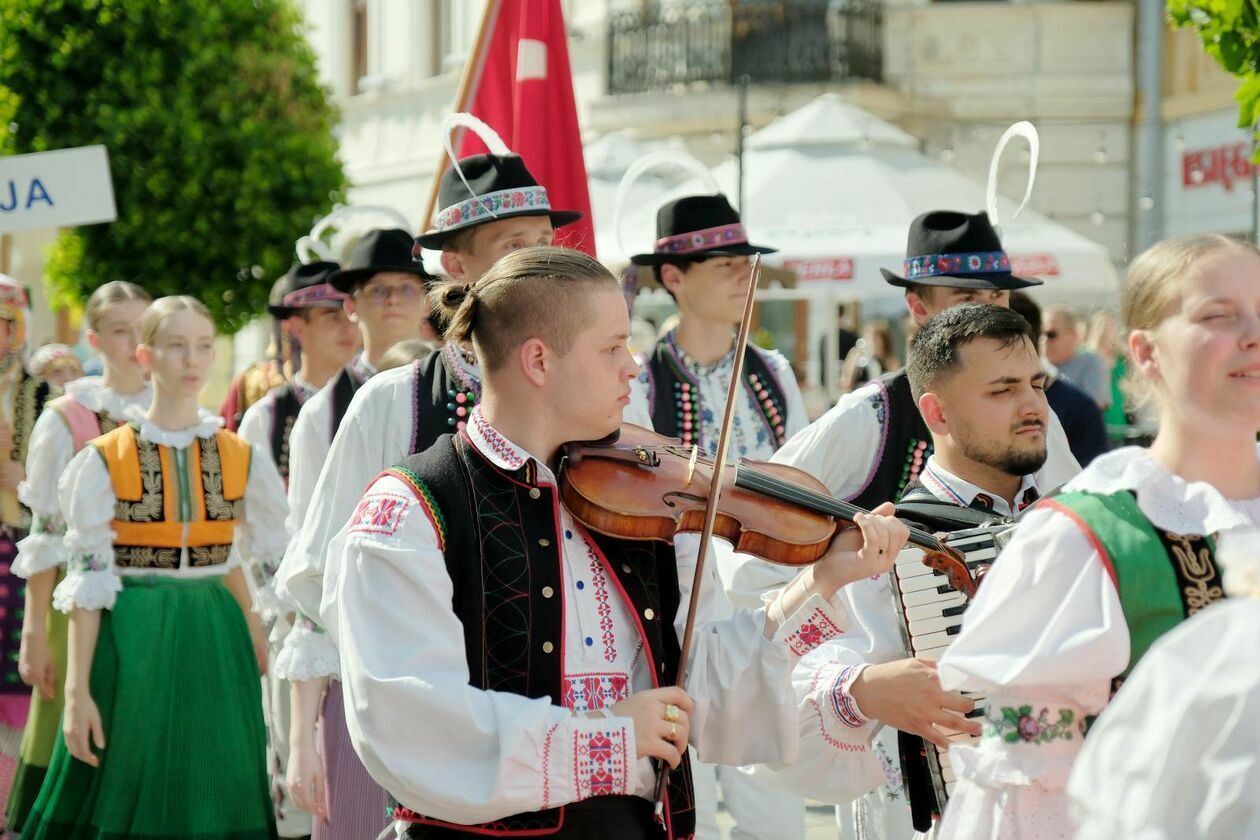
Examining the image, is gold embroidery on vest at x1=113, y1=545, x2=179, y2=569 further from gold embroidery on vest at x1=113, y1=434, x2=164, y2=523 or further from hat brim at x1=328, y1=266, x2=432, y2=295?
hat brim at x1=328, y1=266, x2=432, y2=295

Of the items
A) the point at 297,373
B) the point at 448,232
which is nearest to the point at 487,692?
the point at 448,232

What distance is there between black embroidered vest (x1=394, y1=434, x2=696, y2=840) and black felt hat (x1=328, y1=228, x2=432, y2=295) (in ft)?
9.61

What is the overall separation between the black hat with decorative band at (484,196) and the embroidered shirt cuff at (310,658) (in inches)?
39.5

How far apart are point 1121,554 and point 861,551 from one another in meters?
0.57

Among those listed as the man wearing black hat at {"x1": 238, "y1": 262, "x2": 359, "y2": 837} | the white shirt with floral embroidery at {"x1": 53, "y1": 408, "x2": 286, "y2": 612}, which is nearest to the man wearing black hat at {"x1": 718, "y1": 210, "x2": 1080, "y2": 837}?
the white shirt with floral embroidery at {"x1": 53, "y1": 408, "x2": 286, "y2": 612}

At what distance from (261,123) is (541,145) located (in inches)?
512

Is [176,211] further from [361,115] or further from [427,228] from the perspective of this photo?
[427,228]

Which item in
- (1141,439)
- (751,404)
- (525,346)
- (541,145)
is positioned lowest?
(1141,439)

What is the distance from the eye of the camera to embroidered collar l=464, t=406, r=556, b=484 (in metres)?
2.95

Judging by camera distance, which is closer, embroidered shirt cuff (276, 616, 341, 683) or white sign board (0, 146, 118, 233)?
embroidered shirt cuff (276, 616, 341, 683)

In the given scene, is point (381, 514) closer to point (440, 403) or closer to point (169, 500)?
point (440, 403)

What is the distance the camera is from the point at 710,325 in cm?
645

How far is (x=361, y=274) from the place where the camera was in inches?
233

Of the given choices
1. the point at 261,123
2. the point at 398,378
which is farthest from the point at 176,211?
the point at 398,378
